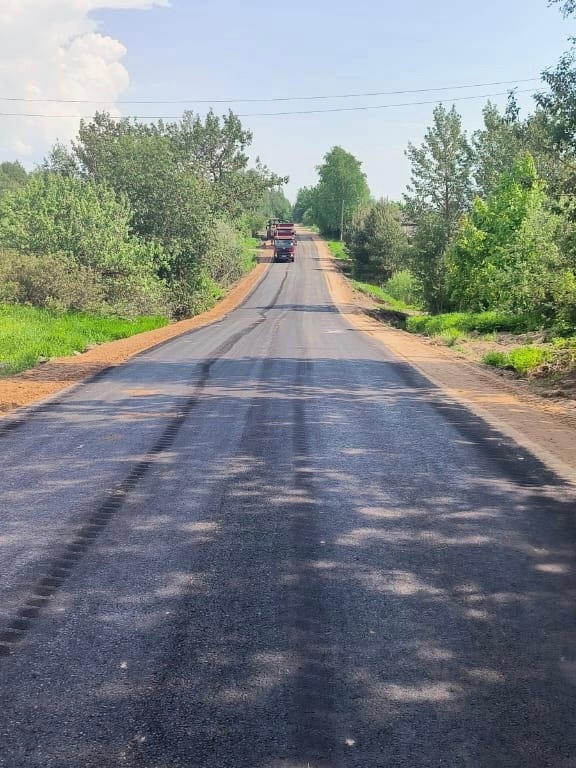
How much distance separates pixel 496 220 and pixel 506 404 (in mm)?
18582

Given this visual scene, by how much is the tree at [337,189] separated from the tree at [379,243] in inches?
2058

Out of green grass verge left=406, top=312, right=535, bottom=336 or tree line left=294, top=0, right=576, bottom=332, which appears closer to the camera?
tree line left=294, top=0, right=576, bottom=332

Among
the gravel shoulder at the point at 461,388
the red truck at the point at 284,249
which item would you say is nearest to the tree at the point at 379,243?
the red truck at the point at 284,249

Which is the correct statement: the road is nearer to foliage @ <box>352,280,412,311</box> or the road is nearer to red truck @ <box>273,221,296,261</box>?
foliage @ <box>352,280,412,311</box>

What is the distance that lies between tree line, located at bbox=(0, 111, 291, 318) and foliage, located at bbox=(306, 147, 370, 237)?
63.3 m

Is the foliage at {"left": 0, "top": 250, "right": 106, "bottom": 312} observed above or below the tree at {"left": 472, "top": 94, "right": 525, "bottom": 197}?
below

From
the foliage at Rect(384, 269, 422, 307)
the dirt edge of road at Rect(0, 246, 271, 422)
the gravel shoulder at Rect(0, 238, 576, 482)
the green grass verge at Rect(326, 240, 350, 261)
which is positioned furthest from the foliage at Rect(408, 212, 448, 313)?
the green grass verge at Rect(326, 240, 350, 261)

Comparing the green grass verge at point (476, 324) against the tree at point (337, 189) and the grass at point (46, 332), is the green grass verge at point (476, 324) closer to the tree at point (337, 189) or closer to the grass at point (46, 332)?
the grass at point (46, 332)

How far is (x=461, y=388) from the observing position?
12898mm

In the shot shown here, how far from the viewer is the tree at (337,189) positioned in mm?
116562

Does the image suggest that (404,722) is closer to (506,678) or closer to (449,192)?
(506,678)

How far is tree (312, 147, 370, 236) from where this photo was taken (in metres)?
117

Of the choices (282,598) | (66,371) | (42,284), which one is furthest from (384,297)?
(282,598)

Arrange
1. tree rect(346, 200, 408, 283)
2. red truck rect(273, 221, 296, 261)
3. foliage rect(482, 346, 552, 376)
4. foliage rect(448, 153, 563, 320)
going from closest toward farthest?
foliage rect(482, 346, 552, 376)
foliage rect(448, 153, 563, 320)
tree rect(346, 200, 408, 283)
red truck rect(273, 221, 296, 261)
